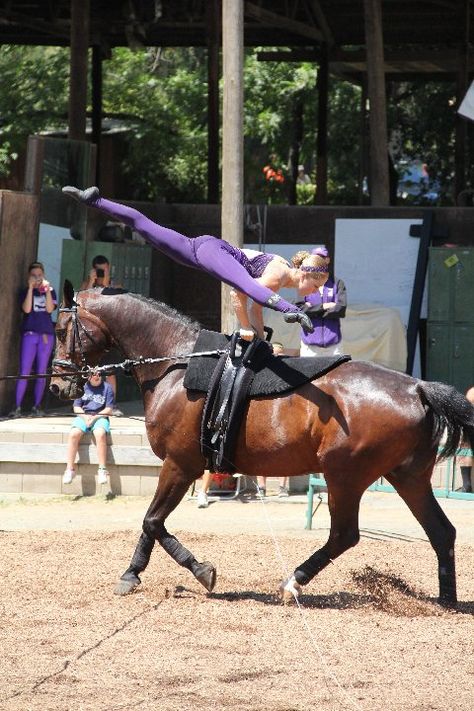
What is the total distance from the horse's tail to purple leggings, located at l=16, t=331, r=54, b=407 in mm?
6416

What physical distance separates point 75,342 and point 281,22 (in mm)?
11481

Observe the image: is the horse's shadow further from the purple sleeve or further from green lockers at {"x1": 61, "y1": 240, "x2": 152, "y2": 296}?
green lockers at {"x1": 61, "y1": 240, "x2": 152, "y2": 296}

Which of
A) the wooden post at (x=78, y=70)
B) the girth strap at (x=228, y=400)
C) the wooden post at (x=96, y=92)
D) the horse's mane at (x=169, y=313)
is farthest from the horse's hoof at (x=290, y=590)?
the wooden post at (x=96, y=92)

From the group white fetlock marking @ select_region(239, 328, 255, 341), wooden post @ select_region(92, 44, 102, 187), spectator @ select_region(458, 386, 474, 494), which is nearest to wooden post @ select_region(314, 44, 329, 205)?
wooden post @ select_region(92, 44, 102, 187)

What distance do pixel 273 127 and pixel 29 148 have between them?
13.4 meters

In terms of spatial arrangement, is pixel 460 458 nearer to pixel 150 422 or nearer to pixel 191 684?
pixel 150 422

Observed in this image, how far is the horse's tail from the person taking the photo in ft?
23.2

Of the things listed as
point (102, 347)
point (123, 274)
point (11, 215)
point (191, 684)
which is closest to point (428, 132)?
point (123, 274)

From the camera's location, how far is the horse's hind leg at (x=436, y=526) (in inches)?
286

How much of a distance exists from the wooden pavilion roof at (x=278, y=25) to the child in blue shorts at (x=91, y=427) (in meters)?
8.03

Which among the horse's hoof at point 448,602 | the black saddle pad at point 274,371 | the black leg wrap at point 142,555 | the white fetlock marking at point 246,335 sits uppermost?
the white fetlock marking at point 246,335

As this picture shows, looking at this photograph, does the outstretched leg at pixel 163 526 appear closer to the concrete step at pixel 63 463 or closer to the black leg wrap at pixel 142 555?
the black leg wrap at pixel 142 555

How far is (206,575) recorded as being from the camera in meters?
7.40

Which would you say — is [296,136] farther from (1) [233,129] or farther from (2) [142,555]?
(2) [142,555]
